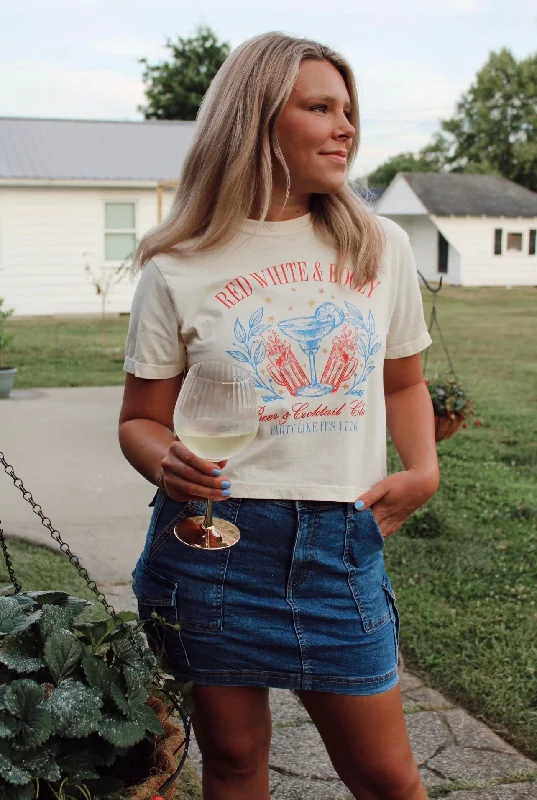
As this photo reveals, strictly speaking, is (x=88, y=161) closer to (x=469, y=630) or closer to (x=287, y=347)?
(x=469, y=630)

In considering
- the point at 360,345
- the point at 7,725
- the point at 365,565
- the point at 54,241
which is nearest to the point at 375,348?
the point at 360,345

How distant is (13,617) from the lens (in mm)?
1902

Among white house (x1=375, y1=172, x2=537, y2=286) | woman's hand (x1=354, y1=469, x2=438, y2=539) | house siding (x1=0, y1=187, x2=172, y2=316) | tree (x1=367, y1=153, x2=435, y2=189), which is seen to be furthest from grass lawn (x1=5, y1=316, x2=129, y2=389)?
tree (x1=367, y1=153, x2=435, y2=189)

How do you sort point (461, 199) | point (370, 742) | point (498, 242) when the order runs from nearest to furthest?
point (370, 742)
point (498, 242)
point (461, 199)

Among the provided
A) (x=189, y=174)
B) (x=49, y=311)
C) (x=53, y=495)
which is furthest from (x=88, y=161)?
(x=189, y=174)

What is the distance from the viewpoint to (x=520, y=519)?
554 centimetres

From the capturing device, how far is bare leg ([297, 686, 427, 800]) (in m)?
1.83

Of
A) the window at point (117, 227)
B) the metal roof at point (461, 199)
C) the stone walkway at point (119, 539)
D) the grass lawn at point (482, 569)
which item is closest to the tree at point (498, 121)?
the metal roof at point (461, 199)

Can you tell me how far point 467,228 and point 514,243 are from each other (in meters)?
1.87

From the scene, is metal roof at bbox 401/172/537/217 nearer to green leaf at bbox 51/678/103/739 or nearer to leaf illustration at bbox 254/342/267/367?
leaf illustration at bbox 254/342/267/367

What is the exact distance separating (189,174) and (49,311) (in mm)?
17120

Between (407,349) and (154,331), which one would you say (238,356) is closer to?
(154,331)

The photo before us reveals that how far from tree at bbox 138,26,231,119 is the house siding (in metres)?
18.1

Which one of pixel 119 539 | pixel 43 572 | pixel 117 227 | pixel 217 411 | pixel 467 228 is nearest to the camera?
pixel 217 411
